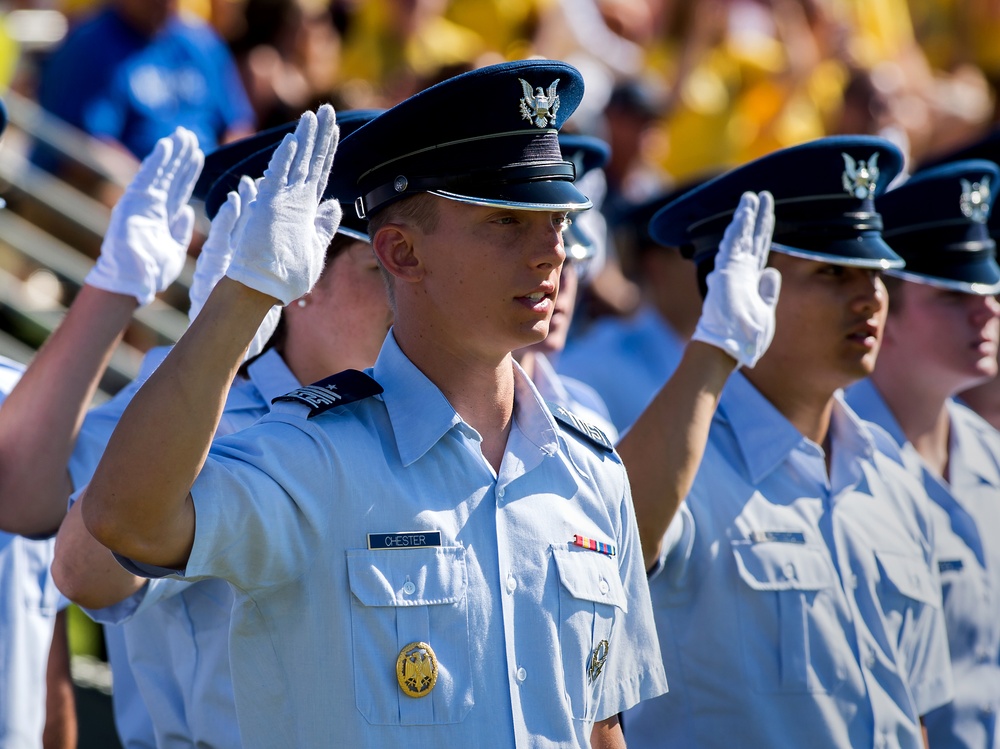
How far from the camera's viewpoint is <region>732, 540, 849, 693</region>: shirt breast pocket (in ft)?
9.47

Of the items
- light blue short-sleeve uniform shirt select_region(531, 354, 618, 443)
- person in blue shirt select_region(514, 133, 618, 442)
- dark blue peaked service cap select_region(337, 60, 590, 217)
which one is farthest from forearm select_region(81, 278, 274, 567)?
person in blue shirt select_region(514, 133, 618, 442)

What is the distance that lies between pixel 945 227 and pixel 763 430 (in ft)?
3.33

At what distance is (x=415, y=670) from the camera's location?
1.96 metres

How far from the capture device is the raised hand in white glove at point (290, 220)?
1818 millimetres

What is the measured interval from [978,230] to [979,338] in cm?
32

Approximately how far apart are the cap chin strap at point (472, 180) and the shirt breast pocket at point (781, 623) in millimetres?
1158

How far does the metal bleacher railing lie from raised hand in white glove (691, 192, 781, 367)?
3.17 metres

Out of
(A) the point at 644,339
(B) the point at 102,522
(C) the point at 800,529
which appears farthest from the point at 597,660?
(A) the point at 644,339

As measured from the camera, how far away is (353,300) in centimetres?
279

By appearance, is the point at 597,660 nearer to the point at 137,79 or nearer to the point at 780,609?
the point at 780,609

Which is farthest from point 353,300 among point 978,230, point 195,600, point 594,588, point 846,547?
point 978,230

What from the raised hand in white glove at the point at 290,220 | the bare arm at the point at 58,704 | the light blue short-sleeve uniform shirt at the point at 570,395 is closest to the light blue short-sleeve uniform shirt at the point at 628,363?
the light blue short-sleeve uniform shirt at the point at 570,395

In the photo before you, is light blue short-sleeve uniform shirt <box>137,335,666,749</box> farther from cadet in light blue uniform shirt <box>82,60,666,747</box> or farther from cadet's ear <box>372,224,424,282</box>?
cadet's ear <box>372,224,424,282</box>

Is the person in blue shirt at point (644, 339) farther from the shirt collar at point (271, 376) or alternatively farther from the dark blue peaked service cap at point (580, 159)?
the shirt collar at point (271, 376)
